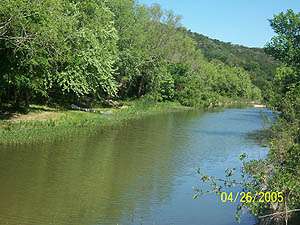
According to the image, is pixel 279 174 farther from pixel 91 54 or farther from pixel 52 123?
pixel 91 54

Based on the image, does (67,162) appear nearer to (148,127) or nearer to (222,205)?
(222,205)

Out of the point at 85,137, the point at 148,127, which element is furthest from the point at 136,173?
the point at 148,127

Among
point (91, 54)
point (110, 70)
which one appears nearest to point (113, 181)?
point (91, 54)

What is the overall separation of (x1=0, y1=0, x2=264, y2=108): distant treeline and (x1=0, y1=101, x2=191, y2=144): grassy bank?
5.61 feet

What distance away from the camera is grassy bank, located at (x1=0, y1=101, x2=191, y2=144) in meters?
28.1

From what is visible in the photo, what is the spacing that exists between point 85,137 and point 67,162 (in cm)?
801

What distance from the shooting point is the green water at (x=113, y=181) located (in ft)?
51.0

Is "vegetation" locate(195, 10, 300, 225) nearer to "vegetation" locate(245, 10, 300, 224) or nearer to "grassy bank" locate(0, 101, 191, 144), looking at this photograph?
"vegetation" locate(245, 10, 300, 224)

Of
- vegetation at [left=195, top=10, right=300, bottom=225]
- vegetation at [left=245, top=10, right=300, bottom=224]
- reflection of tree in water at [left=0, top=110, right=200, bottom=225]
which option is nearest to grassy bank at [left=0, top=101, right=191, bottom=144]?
reflection of tree in water at [left=0, top=110, right=200, bottom=225]

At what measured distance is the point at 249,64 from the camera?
17488 centimetres

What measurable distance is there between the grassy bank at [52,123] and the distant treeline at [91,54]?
1711 millimetres

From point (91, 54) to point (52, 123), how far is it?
7746 millimetres

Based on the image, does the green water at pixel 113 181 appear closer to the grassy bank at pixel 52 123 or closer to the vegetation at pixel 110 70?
the grassy bank at pixel 52 123

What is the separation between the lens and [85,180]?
64.5ft
